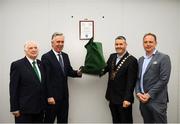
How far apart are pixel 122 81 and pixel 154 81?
42cm

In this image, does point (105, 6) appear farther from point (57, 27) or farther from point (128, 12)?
point (57, 27)

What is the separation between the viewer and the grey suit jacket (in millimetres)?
3014

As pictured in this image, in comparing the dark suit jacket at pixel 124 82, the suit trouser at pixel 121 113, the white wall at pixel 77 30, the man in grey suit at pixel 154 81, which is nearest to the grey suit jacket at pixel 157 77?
the man in grey suit at pixel 154 81

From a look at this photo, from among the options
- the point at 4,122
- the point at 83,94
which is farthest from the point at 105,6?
the point at 4,122

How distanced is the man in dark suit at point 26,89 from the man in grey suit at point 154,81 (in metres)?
1.16

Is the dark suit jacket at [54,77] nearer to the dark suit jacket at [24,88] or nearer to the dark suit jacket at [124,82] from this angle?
the dark suit jacket at [24,88]

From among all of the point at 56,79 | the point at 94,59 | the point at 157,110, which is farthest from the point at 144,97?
the point at 56,79

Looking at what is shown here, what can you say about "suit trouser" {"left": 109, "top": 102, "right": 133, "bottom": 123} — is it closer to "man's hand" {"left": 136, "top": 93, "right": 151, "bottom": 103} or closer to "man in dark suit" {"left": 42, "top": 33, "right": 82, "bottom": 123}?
"man's hand" {"left": 136, "top": 93, "right": 151, "bottom": 103}

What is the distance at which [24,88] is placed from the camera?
3006mm

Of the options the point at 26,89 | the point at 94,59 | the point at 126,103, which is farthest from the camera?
the point at 94,59

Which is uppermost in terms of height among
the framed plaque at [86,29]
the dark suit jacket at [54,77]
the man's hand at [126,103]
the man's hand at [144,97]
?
the framed plaque at [86,29]

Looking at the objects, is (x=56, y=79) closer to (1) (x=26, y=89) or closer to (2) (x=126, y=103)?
(1) (x=26, y=89)

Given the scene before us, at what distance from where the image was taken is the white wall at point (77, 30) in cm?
386

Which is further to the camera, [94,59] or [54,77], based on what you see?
[94,59]
